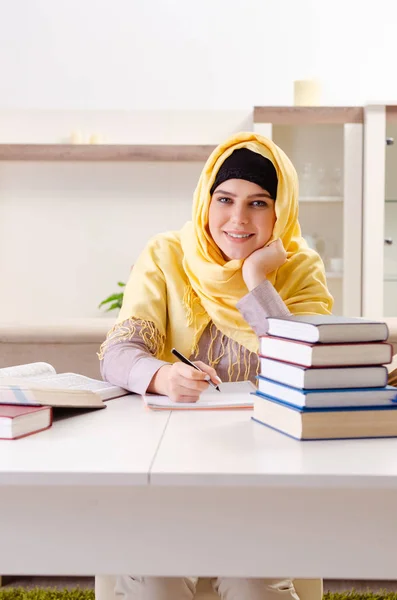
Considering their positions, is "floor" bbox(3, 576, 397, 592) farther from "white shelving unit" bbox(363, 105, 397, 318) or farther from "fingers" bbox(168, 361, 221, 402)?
"white shelving unit" bbox(363, 105, 397, 318)

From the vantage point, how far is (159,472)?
80 cm

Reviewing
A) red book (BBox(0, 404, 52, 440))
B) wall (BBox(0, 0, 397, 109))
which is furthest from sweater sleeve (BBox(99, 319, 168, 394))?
wall (BBox(0, 0, 397, 109))

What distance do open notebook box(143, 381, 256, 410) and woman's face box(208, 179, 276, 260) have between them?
0.37 meters

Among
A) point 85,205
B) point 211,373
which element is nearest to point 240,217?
point 211,373

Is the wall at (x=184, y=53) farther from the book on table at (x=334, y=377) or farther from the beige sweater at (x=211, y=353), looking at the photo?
the book on table at (x=334, y=377)

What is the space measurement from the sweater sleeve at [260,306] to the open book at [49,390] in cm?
29

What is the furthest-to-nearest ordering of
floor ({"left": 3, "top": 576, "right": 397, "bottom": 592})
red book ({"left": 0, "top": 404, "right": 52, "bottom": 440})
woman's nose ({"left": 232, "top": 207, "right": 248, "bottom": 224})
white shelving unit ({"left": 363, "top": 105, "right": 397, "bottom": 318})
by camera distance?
white shelving unit ({"left": 363, "top": 105, "right": 397, "bottom": 318}) → floor ({"left": 3, "top": 576, "right": 397, "bottom": 592}) → woman's nose ({"left": 232, "top": 207, "right": 248, "bottom": 224}) → red book ({"left": 0, "top": 404, "right": 52, "bottom": 440})

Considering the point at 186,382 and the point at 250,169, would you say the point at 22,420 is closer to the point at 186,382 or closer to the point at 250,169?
the point at 186,382

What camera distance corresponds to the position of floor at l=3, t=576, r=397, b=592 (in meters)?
2.18

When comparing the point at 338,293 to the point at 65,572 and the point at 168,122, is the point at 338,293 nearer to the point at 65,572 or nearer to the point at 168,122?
the point at 168,122

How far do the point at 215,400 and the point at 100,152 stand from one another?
3.30 meters

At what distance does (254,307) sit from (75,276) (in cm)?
322

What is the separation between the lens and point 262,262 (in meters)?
1.62

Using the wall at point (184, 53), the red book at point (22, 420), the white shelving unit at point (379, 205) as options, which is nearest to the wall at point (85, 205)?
the wall at point (184, 53)
